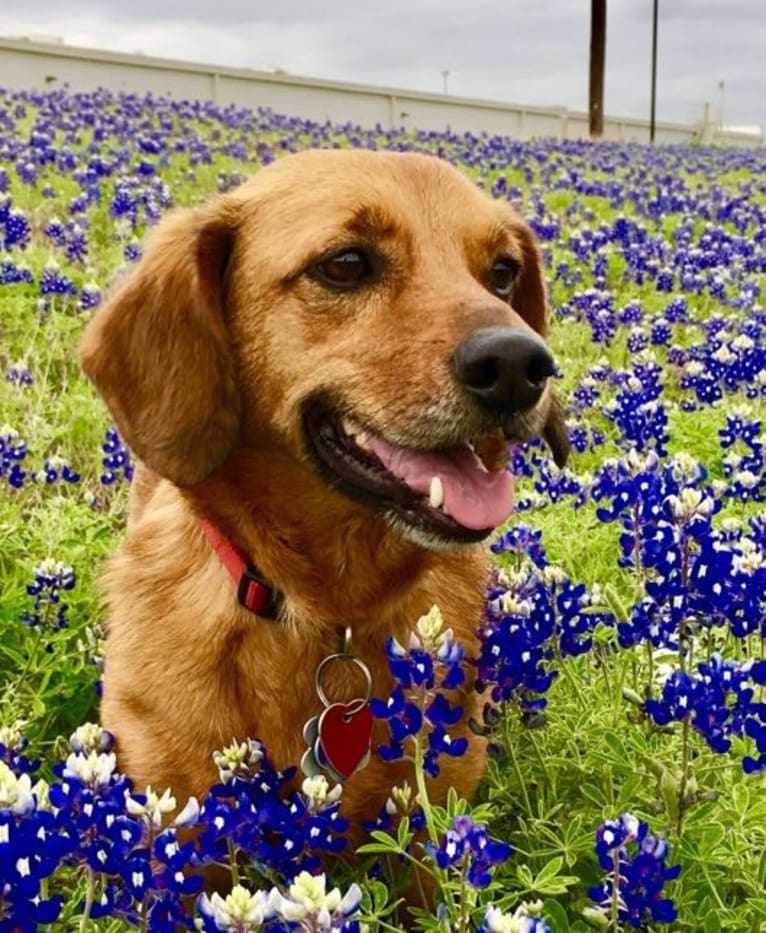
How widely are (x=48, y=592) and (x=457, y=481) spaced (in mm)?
1400

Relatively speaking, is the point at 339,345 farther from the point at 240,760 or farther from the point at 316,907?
the point at 316,907

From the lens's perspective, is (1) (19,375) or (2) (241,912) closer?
(2) (241,912)

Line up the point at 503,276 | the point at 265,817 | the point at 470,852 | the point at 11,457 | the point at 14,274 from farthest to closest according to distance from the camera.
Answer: the point at 14,274, the point at 11,457, the point at 503,276, the point at 265,817, the point at 470,852

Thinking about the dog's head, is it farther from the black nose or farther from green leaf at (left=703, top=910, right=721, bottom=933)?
green leaf at (left=703, top=910, right=721, bottom=933)

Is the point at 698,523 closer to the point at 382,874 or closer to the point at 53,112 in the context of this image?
the point at 382,874

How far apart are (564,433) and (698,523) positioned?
0.76 meters

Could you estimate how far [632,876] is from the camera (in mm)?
2045

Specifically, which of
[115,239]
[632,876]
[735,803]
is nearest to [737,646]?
[735,803]

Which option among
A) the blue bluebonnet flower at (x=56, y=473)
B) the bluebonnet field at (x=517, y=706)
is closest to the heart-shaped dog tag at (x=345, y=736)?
the bluebonnet field at (x=517, y=706)

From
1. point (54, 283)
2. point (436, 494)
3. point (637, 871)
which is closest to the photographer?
point (637, 871)

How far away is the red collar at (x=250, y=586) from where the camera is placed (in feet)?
8.99

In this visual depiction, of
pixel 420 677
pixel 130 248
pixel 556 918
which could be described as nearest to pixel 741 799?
pixel 556 918

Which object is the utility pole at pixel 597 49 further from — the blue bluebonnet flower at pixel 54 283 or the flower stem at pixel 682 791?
the flower stem at pixel 682 791

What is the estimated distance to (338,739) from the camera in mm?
2604
